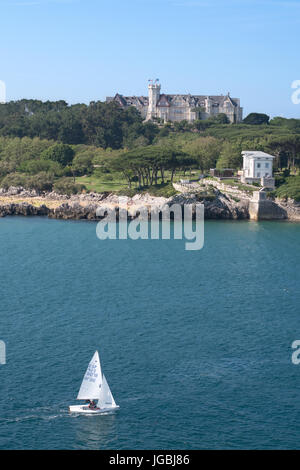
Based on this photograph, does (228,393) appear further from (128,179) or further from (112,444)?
(128,179)

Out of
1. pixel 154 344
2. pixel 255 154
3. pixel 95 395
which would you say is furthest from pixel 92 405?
pixel 255 154

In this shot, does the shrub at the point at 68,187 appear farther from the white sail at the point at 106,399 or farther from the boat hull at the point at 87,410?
the boat hull at the point at 87,410

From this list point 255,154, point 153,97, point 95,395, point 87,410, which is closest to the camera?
point 87,410

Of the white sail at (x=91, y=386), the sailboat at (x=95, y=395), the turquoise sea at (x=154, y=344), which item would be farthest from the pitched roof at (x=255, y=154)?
the sailboat at (x=95, y=395)

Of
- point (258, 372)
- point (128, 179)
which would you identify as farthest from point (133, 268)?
point (128, 179)

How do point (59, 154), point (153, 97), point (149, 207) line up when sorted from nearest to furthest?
point (149, 207)
point (59, 154)
point (153, 97)

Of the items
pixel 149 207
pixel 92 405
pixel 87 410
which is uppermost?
pixel 149 207

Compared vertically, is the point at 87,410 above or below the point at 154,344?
below

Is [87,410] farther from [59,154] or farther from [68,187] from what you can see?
[59,154]

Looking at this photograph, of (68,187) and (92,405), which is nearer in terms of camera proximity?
(92,405)
